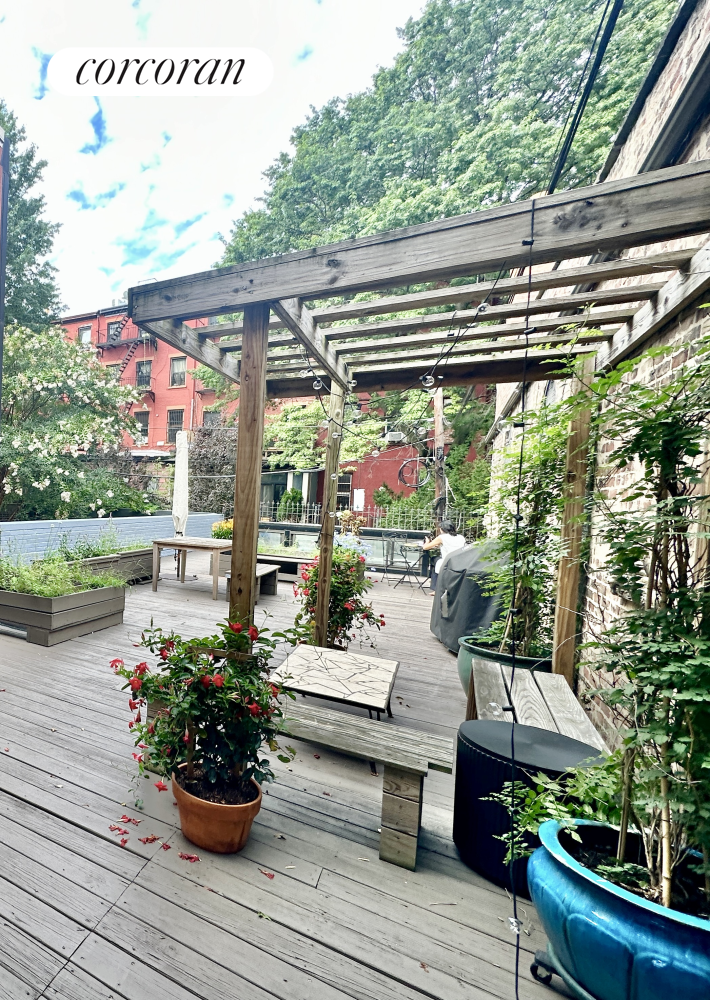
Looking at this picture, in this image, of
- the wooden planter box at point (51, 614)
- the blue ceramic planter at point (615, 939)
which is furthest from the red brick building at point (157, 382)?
the blue ceramic planter at point (615, 939)

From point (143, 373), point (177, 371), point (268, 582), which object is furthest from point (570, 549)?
point (143, 373)

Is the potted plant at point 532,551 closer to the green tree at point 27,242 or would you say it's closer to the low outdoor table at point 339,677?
the low outdoor table at point 339,677

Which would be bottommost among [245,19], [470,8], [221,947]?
[221,947]

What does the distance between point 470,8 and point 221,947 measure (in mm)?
18495

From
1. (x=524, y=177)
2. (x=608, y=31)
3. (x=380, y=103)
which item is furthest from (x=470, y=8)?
(x=608, y=31)

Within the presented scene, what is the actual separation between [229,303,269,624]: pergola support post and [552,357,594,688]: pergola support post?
2159 millimetres

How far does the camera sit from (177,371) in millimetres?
17672

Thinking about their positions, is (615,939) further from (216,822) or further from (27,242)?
(27,242)

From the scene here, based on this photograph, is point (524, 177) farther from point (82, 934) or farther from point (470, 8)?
point (82, 934)

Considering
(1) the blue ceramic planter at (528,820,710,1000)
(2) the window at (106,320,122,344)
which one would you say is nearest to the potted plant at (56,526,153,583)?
(1) the blue ceramic planter at (528,820,710,1000)

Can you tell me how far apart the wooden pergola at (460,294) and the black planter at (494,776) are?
3.13 feet

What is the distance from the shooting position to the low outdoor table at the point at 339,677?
244cm

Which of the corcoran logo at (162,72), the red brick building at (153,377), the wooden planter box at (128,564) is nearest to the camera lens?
the corcoran logo at (162,72)

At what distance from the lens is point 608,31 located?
7.48 ft
